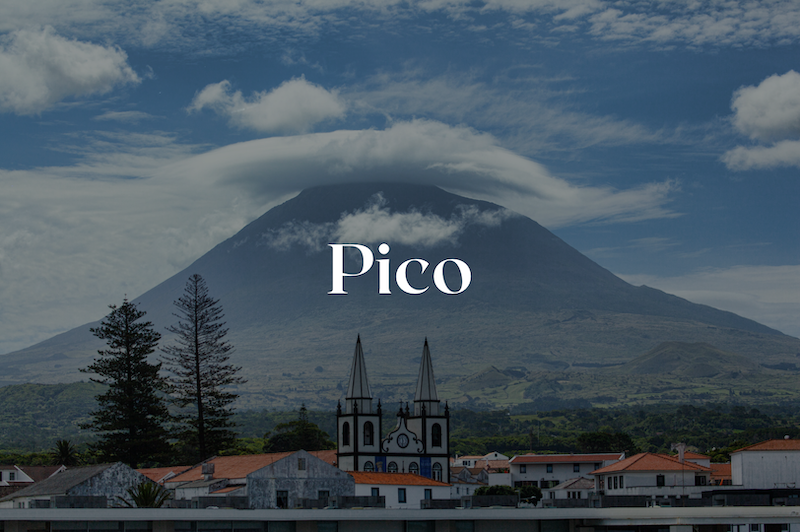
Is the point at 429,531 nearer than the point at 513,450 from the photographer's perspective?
Yes

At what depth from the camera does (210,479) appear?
2066 inches

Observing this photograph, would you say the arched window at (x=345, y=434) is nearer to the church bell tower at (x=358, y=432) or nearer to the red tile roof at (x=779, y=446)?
the church bell tower at (x=358, y=432)

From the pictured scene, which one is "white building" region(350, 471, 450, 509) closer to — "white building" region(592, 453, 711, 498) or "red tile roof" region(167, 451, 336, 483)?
"red tile roof" region(167, 451, 336, 483)

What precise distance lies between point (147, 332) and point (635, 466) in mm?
34786

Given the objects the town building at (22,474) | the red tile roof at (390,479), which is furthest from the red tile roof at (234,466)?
the town building at (22,474)

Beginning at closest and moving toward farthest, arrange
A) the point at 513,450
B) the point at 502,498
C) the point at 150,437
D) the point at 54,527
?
the point at 54,527 → the point at 502,498 → the point at 150,437 → the point at 513,450

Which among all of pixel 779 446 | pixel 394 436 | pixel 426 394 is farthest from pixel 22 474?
pixel 779 446

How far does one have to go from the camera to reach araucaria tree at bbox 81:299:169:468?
240 ft

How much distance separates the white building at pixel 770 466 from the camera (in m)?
51.4

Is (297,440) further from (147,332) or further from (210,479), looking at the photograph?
(210,479)

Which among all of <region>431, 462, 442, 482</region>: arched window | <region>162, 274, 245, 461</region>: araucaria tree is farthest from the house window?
<region>431, 462, 442, 482</region>: arched window

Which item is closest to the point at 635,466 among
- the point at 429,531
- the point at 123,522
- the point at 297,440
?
the point at 429,531

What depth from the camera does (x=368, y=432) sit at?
76438 mm

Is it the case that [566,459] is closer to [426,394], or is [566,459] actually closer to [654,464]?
[426,394]
